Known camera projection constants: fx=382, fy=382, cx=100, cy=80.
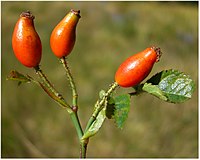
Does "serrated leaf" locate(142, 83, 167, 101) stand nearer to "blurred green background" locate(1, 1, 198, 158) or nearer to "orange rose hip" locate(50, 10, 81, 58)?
"orange rose hip" locate(50, 10, 81, 58)

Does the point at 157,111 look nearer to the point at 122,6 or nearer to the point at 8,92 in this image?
the point at 8,92

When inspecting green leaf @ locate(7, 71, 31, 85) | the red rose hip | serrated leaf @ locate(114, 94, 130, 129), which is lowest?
serrated leaf @ locate(114, 94, 130, 129)

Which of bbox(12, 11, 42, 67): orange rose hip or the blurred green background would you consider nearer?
bbox(12, 11, 42, 67): orange rose hip

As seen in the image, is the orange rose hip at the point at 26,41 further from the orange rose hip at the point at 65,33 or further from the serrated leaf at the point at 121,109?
the serrated leaf at the point at 121,109

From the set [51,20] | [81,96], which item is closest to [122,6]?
[51,20]

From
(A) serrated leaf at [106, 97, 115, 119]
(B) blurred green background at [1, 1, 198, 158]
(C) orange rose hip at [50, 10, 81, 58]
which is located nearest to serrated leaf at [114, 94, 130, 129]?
(A) serrated leaf at [106, 97, 115, 119]

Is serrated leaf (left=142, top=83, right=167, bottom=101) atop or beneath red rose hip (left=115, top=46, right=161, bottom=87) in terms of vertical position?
beneath

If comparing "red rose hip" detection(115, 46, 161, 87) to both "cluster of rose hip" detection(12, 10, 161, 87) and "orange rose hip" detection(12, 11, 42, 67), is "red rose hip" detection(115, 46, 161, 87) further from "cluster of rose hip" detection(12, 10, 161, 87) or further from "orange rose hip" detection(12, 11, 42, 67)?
"orange rose hip" detection(12, 11, 42, 67)
